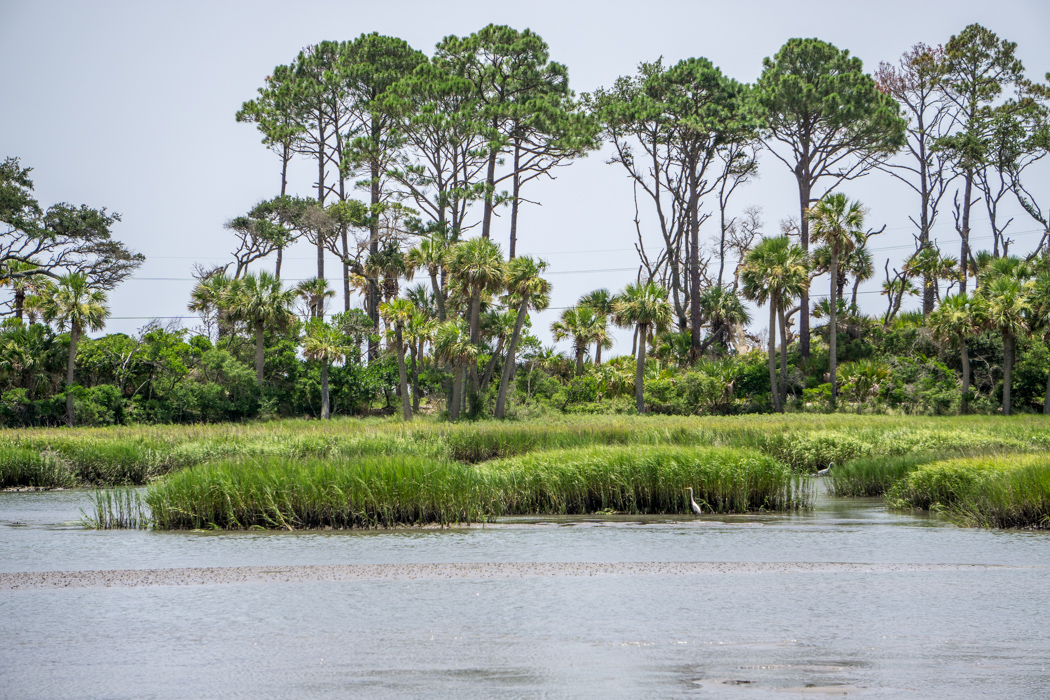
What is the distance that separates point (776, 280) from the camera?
152 feet

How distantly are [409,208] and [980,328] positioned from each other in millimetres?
29412

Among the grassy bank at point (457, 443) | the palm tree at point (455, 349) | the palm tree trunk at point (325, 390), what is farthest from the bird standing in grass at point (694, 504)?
the palm tree trunk at point (325, 390)

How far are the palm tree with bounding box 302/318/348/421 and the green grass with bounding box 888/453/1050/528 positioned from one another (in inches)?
1342

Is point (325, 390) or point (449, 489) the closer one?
point (449, 489)

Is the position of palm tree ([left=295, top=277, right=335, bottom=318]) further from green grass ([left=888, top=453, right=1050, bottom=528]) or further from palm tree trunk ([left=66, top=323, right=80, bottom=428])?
green grass ([left=888, top=453, right=1050, bottom=528])

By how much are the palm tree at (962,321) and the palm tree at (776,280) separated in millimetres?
6657

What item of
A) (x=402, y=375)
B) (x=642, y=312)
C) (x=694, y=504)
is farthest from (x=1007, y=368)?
(x=694, y=504)

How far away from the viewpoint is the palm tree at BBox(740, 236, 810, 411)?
153 feet

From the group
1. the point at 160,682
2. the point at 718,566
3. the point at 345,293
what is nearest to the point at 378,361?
the point at 345,293

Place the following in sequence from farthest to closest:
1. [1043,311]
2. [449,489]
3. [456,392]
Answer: [456,392] < [1043,311] < [449,489]

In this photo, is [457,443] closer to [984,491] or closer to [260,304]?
[984,491]

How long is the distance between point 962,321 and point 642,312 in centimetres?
1504

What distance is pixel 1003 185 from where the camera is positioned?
54531 mm

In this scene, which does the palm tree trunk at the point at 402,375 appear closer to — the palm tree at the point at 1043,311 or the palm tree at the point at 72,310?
the palm tree at the point at 72,310
